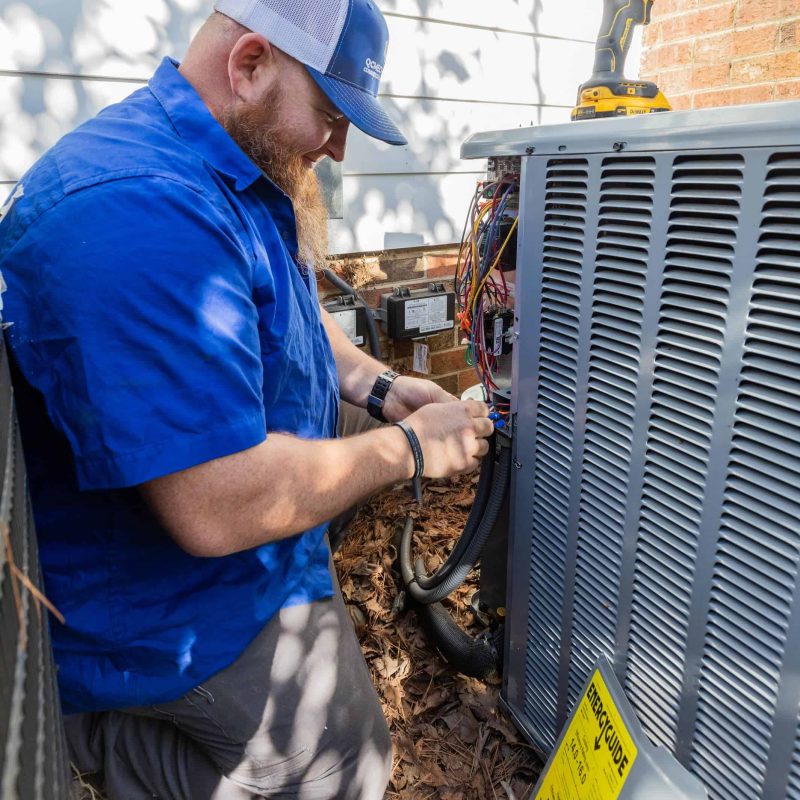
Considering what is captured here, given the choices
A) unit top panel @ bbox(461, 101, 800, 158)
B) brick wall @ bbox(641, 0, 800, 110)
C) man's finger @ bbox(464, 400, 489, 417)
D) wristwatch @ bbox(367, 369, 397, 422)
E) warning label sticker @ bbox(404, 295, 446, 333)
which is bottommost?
wristwatch @ bbox(367, 369, 397, 422)

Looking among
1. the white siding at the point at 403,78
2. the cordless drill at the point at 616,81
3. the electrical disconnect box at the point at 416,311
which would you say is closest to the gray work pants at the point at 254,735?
the electrical disconnect box at the point at 416,311

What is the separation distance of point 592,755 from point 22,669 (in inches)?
41.9

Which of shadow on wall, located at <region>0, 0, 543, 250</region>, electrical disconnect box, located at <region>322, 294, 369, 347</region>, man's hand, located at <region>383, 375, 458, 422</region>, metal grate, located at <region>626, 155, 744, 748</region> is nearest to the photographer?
metal grate, located at <region>626, 155, 744, 748</region>

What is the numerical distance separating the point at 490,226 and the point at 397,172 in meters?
0.96

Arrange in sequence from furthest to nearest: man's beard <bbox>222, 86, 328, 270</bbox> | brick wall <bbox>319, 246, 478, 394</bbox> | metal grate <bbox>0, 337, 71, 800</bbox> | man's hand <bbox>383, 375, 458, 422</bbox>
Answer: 1. brick wall <bbox>319, 246, 478, 394</bbox>
2. man's hand <bbox>383, 375, 458, 422</bbox>
3. man's beard <bbox>222, 86, 328, 270</bbox>
4. metal grate <bbox>0, 337, 71, 800</bbox>

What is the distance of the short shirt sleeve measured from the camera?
3.04ft

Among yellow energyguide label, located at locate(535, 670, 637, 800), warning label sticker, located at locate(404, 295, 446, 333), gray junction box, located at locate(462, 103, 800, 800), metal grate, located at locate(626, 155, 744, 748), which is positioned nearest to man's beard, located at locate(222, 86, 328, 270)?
gray junction box, located at locate(462, 103, 800, 800)

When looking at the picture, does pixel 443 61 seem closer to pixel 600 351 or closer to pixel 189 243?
pixel 600 351

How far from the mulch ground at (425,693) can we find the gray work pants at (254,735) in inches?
13.3

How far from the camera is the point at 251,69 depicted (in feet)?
4.00

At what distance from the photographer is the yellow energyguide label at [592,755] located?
115 cm

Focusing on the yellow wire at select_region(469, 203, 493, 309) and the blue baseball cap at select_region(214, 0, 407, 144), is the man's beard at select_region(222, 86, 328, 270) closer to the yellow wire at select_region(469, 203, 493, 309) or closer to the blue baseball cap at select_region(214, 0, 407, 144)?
the blue baseball cap at select_region(214, 0, 407, 144)

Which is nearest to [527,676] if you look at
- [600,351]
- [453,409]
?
[453,409]

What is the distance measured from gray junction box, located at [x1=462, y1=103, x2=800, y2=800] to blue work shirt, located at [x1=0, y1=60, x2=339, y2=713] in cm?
54
